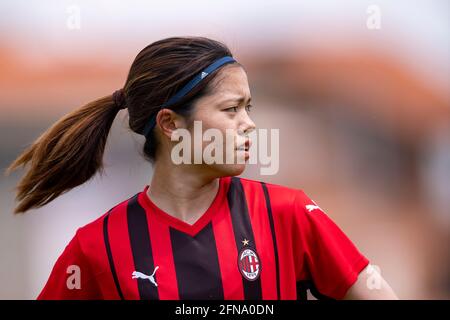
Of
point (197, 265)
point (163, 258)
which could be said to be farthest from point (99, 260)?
point (197, 265)

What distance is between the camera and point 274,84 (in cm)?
392

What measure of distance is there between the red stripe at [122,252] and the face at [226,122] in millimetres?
373

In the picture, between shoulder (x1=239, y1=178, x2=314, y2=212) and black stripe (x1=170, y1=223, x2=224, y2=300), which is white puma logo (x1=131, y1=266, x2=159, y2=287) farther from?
shoulder (x1=239, y1=178, x2=314, y2=212)

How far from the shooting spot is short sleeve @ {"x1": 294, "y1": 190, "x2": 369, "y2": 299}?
192cm

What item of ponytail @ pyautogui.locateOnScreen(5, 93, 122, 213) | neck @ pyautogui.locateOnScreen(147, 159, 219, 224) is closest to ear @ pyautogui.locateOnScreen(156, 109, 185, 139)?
neck @ pyautogui.locateOnScreen(147, 159, 219, 224)

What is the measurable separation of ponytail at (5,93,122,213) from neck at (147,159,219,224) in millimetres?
248

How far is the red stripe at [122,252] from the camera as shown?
193 centimetres

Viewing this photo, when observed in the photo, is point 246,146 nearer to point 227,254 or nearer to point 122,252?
point 227,254

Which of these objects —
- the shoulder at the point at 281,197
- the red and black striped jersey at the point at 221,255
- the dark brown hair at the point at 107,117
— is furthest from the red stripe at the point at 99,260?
the shoulder at the point at 281,197

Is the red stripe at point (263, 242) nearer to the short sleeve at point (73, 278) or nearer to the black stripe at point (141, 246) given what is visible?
the black stripe at point (141, 246)

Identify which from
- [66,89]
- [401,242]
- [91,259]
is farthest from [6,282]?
[401,242]

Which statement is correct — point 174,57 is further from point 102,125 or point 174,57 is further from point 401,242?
point 401,242

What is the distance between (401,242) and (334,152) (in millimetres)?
657

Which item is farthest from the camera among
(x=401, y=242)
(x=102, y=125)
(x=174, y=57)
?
(x=401, y=242)
